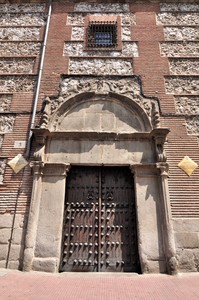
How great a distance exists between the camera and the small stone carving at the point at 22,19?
7.01m

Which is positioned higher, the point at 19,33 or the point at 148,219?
the point at 19,33

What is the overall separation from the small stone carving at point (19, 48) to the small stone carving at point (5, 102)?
142cm

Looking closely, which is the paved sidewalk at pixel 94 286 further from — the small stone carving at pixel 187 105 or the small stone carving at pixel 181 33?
the small stone carving at pixel 181 33

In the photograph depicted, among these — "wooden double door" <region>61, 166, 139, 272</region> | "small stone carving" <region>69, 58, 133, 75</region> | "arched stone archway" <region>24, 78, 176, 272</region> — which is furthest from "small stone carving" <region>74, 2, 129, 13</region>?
"wooden double door" <region>61, 166, 139, 272</region>

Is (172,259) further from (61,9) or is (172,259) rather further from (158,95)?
(61,9)

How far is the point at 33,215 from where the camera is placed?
4.40m

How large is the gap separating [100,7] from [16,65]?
126 inches

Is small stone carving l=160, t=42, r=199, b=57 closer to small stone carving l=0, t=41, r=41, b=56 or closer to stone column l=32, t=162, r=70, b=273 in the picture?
small stone carving l=0, t=41, r=41, b=56

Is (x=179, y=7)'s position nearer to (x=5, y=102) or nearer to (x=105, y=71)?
(x=105, y=71)

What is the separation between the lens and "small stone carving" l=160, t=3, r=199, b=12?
23.8ft

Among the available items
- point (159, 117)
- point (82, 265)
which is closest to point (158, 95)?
point (159, 117)

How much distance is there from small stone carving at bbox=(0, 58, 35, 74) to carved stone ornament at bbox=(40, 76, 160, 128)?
1.05 metres

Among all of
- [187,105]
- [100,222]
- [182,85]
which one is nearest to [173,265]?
[100,222]

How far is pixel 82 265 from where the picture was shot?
13.9 feet
